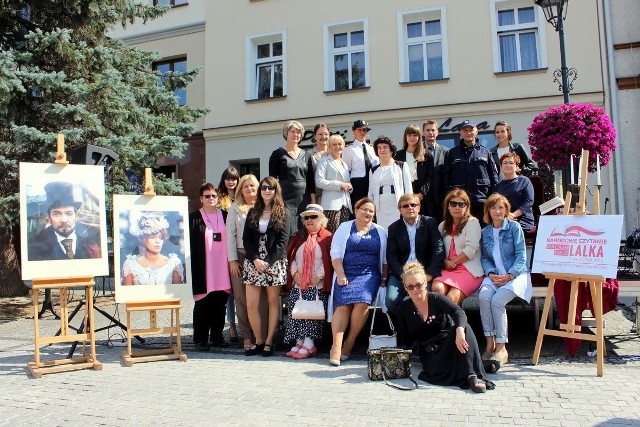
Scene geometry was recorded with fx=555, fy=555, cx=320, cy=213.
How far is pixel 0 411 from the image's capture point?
4.49 m

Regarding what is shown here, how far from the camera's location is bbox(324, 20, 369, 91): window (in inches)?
625

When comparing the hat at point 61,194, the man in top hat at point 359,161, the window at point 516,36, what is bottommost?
the hat at point 61,194

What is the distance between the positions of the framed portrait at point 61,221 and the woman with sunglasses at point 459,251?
3715mm

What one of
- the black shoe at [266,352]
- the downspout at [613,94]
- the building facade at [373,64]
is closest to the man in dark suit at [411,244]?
the black shoe at [266,352]

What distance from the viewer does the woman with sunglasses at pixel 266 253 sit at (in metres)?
6.36

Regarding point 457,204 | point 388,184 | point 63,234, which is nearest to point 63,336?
point 63,234

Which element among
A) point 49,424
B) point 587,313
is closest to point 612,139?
point 587,313

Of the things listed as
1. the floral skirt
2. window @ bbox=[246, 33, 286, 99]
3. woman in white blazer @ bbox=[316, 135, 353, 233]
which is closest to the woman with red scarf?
the floral skirt

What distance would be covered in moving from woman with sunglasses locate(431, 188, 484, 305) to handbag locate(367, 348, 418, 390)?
38.0 inches

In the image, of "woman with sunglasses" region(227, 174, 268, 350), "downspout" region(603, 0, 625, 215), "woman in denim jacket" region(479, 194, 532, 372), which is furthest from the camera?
"downspout" region(603, 0, 625, 215)

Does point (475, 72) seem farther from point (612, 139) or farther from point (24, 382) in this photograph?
point (24, 382)

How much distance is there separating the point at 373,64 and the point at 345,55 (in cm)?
102

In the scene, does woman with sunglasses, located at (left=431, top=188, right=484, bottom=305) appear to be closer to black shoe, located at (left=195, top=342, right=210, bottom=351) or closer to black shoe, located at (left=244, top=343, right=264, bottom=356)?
black shoe, located at (left=244, top=343, right=264, bottom=356)

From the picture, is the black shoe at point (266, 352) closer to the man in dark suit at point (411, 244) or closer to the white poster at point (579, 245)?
the man in dark suit at point (411, 244)
